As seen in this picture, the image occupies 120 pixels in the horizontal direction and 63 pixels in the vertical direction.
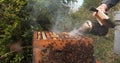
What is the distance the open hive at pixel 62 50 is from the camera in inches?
94.9

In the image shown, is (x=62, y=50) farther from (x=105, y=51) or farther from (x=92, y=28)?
(x=105, y=51)

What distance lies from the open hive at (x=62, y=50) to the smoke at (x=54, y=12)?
1233mm

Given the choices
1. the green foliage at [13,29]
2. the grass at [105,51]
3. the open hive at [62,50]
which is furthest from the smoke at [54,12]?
the open hive at [62,50]

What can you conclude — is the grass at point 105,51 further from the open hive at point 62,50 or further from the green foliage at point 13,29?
the open hive at point 62,50

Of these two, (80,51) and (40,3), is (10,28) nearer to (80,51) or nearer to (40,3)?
(40,3)

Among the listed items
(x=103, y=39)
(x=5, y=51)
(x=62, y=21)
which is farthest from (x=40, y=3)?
(x=103, y=39)

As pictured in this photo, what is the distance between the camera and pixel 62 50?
2.44 metres

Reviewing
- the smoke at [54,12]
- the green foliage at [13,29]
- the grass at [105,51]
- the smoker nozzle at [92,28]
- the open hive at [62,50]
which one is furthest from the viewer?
the grass at [105,51]

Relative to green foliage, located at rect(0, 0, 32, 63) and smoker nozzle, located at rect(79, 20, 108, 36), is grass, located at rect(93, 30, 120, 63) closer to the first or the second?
green foliage, located at rect(0, 0, 32, 63)

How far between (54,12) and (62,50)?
5.26 ft

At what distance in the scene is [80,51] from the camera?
246 centimetres

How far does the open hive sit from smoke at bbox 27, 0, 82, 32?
1.23m

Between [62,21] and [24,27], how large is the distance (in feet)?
2.31

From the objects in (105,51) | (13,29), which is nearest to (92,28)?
(13,29)
